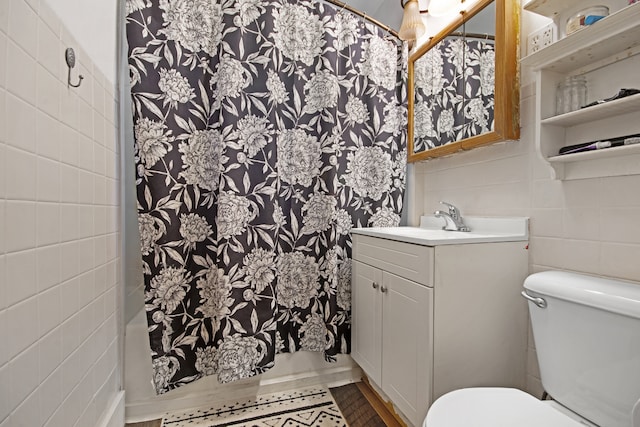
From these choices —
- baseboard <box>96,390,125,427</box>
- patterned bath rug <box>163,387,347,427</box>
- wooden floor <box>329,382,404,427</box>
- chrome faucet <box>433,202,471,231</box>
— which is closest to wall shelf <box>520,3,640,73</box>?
chrome faucet <box>433,202,471,231</box>

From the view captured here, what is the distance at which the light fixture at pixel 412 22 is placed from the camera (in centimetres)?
169

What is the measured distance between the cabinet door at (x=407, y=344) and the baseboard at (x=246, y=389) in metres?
0.42

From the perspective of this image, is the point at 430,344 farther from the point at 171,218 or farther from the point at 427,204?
the point at 171,218

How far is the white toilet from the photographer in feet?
2.55

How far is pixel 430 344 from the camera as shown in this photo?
3.63 feet

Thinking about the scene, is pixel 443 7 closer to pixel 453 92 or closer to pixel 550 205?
pixel 453 92

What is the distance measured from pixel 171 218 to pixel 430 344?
3.96ft

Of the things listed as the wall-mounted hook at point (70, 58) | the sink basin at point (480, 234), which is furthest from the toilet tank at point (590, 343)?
the wall-mounted hook at point (70, 58)

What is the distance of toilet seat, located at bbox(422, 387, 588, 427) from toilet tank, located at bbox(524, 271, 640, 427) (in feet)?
0.26

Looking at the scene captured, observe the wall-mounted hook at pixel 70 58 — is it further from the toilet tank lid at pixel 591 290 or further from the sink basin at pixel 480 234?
the toilet tank lid at pixel 591 290

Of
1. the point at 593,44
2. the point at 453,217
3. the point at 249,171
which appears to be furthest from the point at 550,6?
the point at 249,171

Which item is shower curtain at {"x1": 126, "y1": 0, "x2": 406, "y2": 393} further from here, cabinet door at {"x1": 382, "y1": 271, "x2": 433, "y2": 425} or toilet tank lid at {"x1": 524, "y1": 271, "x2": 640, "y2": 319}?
toilet tank lid at {"x1": 524, "y1": 271, "x2": 640, "y2": 319}

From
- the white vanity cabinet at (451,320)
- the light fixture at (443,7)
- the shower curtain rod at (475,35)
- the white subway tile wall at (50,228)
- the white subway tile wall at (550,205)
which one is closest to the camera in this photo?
the white subway tile wall at (50,228)

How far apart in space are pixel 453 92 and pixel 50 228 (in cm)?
171
